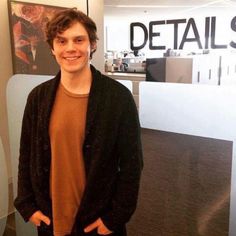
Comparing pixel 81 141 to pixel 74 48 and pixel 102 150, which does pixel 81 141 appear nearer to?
pixel 102 150

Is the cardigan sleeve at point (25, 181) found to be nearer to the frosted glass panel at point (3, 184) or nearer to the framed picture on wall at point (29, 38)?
the frosted glass panel at point (3, 184)

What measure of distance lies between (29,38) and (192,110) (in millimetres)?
1186

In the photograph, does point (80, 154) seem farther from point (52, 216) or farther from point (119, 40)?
point (119, 40)

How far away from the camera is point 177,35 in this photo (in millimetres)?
7289

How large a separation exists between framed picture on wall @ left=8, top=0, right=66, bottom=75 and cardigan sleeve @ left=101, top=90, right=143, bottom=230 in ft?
3.95

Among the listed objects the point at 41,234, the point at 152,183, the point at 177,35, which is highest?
the point at 177,35

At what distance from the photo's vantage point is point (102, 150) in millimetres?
1041

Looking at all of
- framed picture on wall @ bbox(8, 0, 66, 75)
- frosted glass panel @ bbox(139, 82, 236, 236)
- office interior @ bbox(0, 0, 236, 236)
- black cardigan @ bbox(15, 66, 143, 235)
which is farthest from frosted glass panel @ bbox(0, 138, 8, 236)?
frosted glass panel @ bbox(139, 82, 236, 236)

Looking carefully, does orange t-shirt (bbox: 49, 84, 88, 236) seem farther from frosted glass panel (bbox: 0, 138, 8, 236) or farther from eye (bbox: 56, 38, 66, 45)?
frosted glass panel (bbox: 0, 138, 8, 236)

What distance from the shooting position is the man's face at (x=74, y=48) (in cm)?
103

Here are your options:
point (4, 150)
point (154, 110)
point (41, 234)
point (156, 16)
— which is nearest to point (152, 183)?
point (154, 110)

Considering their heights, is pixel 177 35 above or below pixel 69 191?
above

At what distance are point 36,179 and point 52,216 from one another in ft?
Result: 0.51

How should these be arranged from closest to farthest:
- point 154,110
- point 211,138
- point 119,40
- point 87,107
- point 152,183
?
point 87,107 → point 211,138 → point 154,110 → point 152,183 → point 119,40
